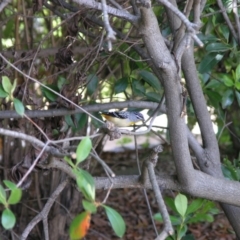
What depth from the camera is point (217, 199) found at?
196 centimetres

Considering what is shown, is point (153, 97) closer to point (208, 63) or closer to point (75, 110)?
point (208, 63)

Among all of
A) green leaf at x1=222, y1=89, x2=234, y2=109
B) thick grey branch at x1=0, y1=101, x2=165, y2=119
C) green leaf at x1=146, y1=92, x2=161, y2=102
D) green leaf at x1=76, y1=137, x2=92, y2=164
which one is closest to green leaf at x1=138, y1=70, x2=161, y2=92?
green leaf at x1=146, y1=92, x2=161, y2=102

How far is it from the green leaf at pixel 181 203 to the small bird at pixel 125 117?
48 centimetres

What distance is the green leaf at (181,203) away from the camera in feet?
5.93

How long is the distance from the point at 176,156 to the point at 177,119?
0.14 m

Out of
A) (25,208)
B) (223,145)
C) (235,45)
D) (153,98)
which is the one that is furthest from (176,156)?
(223,145)

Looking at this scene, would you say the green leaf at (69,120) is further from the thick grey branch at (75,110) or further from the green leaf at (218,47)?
the green leaf at (218,47)

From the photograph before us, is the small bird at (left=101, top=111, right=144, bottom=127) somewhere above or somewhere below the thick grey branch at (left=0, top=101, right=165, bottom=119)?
below

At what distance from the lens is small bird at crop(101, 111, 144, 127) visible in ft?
7.22

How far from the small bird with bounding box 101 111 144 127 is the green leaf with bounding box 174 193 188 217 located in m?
0.48

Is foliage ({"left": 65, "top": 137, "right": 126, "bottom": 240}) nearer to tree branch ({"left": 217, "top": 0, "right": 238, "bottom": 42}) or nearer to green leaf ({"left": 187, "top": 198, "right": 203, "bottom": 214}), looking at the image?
green leaf ({"left": 187, "top": 198, "right": 203, "bottom": 214})

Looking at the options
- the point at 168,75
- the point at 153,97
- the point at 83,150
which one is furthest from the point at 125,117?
the point at 83,150

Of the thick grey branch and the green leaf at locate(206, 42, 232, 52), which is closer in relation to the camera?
the thick grey branch

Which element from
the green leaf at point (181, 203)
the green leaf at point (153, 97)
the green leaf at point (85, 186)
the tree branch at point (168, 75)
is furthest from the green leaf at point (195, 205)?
the green leaf at point (85, 186)
